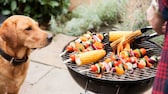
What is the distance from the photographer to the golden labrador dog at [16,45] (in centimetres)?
233

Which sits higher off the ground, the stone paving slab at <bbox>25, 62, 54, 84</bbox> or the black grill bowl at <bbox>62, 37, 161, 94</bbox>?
the black grill bowl at <bbox>62, 37, 161, 94</bbox>

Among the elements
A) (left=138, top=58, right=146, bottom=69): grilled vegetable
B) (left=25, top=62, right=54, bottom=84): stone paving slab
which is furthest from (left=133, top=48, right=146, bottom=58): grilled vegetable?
(left=25, top=62, right=54, bottom=84): stone paving slab

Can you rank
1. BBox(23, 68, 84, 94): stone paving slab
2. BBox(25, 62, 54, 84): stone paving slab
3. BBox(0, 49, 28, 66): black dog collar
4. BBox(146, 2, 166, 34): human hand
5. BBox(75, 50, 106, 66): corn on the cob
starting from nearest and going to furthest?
BBox(146, 2, 166, 34): human hand → BBox(75, 50, 106, 66): corn on the cob → BBox(0, 49, 28, 66): black dog collar → BBox(23, 68, 84, 94): stone paving slab → BBox(25, 62, 54, 84): stone paving slab

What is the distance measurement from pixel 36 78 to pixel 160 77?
2.42 m

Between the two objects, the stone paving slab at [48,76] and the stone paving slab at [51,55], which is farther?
the stone paving slab at [51,55]

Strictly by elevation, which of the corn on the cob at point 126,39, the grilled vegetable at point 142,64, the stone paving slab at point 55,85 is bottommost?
the stone paving slab at point 55,85

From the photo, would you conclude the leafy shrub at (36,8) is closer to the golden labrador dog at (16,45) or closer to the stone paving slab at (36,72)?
the stone paving slab at (36,72)

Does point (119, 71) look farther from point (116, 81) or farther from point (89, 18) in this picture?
point (89, 18)

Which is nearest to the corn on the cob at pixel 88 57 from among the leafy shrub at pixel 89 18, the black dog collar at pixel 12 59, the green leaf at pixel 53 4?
the black dog collar at pixel 12 59

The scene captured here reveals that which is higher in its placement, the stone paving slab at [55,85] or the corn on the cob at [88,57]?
the corn on the cob at [88,57]

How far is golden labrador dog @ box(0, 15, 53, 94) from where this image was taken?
2326mm

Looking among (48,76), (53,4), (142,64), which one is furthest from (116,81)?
(53,4)

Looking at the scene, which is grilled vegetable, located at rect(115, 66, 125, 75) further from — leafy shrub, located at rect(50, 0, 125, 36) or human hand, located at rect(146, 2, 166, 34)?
leafy shrub, located at rect(50, 0, 125, 36)

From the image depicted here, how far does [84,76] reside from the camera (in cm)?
207
